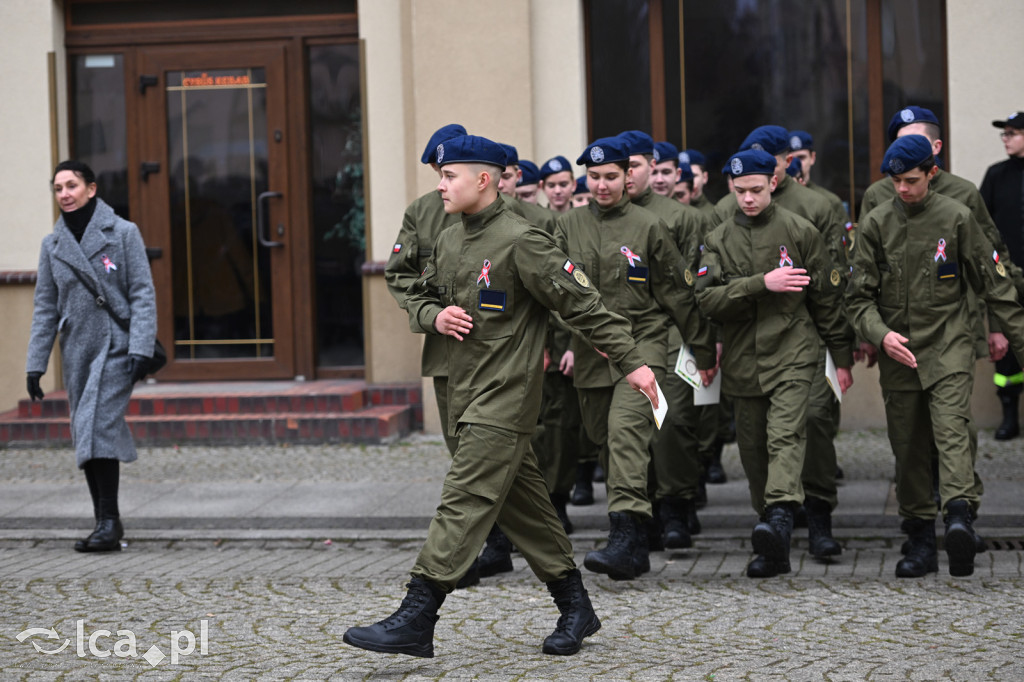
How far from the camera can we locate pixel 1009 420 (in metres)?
10.5

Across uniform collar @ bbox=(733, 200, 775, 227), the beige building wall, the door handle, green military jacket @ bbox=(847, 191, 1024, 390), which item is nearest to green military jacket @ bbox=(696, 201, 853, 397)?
uniform collar @ bbox=(733, 200, 775, 227)

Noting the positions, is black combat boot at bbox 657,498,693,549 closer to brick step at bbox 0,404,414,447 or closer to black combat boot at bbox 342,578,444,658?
black combat boot at bbox 342,578,444,658

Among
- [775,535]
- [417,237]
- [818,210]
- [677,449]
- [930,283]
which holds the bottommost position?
[775,535]

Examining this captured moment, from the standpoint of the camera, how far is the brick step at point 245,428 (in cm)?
1141

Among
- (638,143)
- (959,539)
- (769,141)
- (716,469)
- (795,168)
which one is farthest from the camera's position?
(716,469)

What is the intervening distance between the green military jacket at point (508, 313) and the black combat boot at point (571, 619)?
0.59 metres

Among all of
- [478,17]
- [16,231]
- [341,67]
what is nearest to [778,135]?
[478,17]

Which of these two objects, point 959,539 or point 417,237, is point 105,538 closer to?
point 417,237

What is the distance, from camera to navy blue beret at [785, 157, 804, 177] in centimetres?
860

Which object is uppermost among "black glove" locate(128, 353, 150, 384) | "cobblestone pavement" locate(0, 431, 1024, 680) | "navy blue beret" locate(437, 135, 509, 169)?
"navy blue beret" locate(437, 135, 509, 169)

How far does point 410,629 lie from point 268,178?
8.05 m

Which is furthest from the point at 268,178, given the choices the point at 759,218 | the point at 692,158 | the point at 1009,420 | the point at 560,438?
the point at 759,218

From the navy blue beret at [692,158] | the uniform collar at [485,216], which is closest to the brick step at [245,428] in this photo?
the navy blue beret at [692,158]

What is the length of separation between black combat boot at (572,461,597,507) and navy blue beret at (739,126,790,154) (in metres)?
2.08
